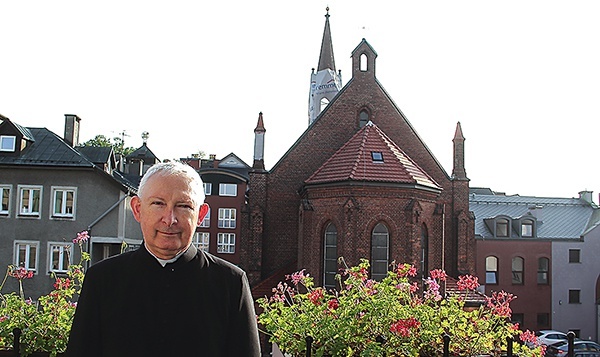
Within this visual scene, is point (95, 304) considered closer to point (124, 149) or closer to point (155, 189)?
point (155, 189)

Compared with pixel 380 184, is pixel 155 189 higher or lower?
lower

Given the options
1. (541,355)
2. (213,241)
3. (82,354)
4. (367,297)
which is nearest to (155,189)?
(82,354)

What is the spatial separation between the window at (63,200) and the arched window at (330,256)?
13.5 metres

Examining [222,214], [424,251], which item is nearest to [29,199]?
[424,251]

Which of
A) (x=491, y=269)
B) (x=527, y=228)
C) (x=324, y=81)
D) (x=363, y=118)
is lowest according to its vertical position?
(x=491, y=269)

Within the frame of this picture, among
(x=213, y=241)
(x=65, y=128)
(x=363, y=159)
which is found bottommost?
(x=213, y=241)

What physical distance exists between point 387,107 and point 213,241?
108 feet

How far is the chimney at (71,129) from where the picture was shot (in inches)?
1316

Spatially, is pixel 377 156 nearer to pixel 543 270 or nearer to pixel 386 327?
pixel 386 327

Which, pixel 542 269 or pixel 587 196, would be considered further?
pixel 587 196

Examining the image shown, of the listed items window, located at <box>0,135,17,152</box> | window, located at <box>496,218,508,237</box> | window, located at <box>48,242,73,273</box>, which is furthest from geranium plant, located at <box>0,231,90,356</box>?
window, located at <box>496,218,508,237</box>

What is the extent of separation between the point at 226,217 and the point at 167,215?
54.4 m

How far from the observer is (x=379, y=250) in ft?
71.2

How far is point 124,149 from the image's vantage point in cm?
8019
